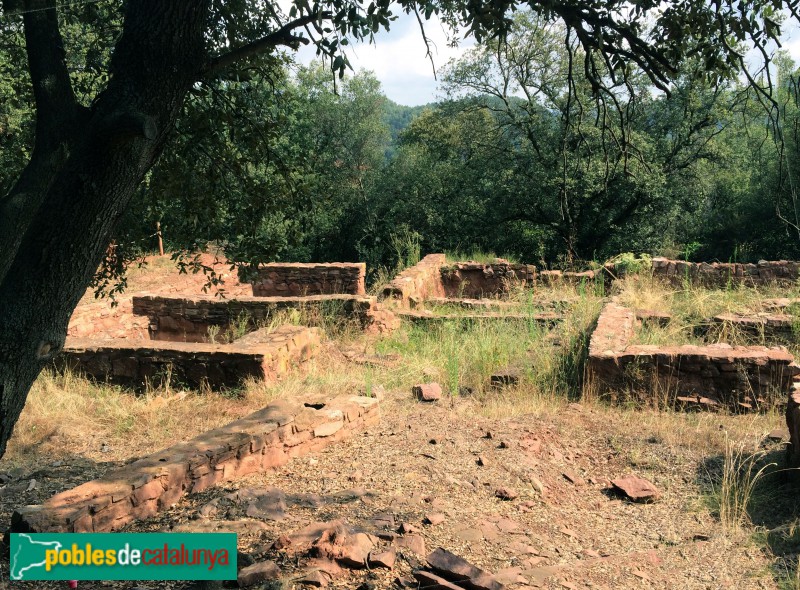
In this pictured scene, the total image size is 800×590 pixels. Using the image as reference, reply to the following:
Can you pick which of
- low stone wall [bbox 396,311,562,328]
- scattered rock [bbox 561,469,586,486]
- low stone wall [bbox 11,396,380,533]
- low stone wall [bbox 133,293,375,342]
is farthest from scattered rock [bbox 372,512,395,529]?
low stone wall [bbox 133,293,375,342]

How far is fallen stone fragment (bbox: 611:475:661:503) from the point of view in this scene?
16.6ft

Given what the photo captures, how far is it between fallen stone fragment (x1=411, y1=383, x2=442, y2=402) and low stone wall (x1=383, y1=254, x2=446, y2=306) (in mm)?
4901

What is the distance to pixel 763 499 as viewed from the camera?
494cm

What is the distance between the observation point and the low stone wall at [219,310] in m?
10.9

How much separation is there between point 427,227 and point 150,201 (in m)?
15.9

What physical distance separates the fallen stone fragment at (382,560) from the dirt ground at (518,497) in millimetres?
39

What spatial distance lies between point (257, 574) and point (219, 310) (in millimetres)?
8338

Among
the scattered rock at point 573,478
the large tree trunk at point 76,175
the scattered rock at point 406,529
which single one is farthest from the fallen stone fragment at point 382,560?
the scattered rock at point 573,478

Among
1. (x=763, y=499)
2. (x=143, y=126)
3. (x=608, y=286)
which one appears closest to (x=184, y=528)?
(x=143, y=126)

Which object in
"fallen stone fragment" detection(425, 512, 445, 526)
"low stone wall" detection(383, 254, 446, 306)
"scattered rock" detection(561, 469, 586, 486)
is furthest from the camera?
"low stone wall" detection(383, 254, 446, 306)

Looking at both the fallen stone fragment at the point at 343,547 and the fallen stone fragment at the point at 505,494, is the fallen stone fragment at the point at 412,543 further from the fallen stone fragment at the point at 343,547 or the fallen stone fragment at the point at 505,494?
the fallen stone fragment at the point at 505,494

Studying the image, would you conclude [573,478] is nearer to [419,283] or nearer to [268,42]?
[268,42]

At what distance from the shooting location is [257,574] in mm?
3168

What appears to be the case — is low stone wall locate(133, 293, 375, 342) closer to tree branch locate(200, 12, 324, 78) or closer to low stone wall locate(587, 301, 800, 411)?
low stone wall locate(587, 301, 800, 411)
